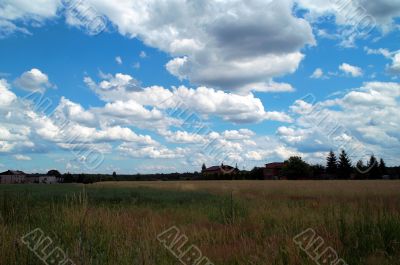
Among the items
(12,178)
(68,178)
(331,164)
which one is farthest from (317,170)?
(12,178)

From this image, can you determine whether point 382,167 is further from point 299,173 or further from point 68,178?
point 68,178

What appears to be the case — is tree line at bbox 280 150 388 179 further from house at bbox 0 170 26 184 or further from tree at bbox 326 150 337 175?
house at bbox 0 170 26 184

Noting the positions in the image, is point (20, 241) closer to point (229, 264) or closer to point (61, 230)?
point (61, 230)

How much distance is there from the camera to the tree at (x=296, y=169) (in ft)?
386

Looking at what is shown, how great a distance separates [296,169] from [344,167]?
14.6m

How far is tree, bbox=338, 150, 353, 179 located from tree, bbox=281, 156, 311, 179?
33.3 feet

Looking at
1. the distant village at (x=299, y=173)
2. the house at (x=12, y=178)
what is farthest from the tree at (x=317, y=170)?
the house at (x=12, y=178)

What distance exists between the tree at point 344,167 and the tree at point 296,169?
10.2 metres

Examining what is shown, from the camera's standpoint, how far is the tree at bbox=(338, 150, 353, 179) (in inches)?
4190

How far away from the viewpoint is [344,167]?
356ft

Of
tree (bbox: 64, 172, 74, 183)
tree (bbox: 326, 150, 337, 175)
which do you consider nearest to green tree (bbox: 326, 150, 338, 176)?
tree (bbox: 326, 150, 337, 175)

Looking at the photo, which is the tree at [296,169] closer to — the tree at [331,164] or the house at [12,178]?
the tree at [331,164]

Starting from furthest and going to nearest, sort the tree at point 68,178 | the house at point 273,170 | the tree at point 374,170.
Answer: the house at point 273,170
the tree at point 68,178
the tree at point 374,170

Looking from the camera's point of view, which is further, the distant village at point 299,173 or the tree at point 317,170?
the tree at point 317,170
